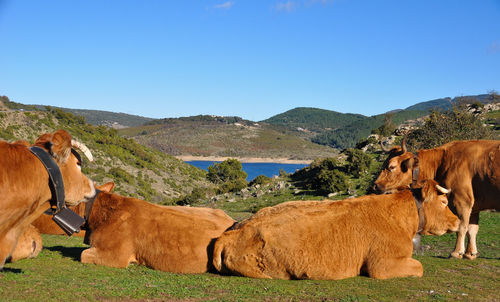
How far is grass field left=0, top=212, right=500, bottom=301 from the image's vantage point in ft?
19.9

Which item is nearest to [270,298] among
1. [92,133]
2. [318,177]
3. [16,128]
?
[318,177]

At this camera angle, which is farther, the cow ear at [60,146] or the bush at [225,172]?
the bush at [225,172]

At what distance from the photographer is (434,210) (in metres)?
8.60

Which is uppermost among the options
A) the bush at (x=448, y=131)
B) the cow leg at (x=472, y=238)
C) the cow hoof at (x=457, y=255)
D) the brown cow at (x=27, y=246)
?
the bush at (x=448, y=131)

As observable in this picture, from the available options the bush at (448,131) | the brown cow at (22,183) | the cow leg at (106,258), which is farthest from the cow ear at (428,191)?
the bush at (448,131)

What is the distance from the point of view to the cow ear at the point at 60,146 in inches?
193

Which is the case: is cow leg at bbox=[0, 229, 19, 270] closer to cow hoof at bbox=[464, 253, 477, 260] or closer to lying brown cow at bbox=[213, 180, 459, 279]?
lying brown cow at bbox=[213, 180, 459, 279]

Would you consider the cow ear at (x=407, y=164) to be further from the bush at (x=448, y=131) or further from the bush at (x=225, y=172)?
the bush at (x=225, y=172)

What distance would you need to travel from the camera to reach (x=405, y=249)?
7789 millimetres

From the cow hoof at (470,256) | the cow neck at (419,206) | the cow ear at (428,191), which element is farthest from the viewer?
the cow hoof at (470,256)

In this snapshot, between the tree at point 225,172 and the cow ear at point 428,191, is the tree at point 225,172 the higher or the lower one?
the lower one

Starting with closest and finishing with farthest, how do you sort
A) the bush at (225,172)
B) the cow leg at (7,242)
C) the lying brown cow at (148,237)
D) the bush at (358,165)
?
the cow leg at (7,242) → the lying brown cow at (148,237) → the bush at (358,165) → the bush at (225,172)

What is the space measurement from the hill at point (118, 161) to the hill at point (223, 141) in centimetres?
5626

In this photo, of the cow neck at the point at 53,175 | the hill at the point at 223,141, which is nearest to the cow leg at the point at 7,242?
the cow neck at the point at 53,175
